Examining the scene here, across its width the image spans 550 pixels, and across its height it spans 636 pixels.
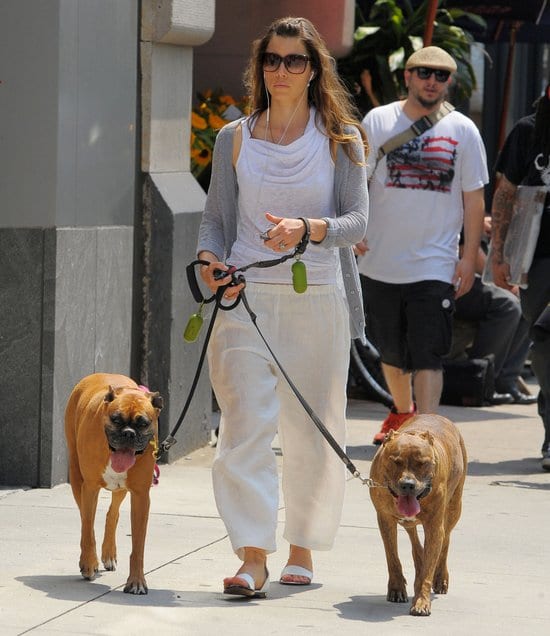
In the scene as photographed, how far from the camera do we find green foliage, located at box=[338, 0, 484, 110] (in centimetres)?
1155

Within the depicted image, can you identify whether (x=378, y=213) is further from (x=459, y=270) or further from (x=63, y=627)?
(x=63, y=627)

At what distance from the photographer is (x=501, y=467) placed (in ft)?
27.9

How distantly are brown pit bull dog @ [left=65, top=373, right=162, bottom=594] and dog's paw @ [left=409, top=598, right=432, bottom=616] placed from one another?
935 millimetres

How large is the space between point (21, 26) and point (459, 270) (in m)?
2.78

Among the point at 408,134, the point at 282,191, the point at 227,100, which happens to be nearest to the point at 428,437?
the point at 282,191

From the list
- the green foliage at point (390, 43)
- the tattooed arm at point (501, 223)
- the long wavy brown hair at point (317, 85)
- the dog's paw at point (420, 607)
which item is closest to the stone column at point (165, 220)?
the tattooed arm at point (501, 223)

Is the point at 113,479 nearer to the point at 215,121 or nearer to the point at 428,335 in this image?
the point at 428,335

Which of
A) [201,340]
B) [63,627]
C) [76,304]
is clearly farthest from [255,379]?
[201,340]

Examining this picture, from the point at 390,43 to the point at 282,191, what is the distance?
21.4 ft

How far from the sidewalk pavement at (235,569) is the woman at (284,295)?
0.76 feet

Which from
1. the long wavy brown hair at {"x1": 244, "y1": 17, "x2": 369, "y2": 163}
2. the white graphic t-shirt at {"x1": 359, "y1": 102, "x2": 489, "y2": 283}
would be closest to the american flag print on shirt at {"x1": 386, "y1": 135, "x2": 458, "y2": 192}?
the white graphic t-shirt at {"x1": 359, "y1": 102, "x2": 489, "y2": 283}

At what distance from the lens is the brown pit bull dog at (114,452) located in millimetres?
5176

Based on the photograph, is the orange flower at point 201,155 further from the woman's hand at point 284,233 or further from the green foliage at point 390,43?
the woman's hand at point 284,233

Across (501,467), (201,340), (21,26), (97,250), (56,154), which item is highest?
(21,26)
